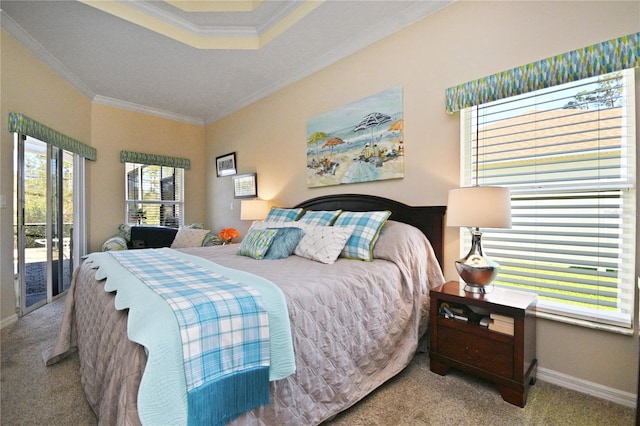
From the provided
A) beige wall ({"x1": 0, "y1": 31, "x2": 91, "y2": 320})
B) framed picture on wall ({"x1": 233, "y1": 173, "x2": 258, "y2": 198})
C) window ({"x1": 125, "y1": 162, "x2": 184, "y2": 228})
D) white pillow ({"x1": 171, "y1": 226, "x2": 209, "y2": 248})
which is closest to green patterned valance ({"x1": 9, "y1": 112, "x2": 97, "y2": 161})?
beige wall ({"x1": 0, "y1": 31, "x2": 91, "y2": 320})

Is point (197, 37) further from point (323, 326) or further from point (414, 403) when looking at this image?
point (414, 403)

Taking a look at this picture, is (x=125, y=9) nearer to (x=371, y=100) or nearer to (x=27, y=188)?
(x=27, y=188)

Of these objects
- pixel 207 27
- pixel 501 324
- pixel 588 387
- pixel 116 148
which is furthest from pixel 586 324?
pixel 116 148

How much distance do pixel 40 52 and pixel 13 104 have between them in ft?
2.32

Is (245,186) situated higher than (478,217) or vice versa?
(245,186)

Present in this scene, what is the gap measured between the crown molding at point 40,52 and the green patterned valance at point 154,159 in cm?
94

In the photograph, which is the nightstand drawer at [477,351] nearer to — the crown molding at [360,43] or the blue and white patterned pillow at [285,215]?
the blue and white patterned pillow at [285,215]

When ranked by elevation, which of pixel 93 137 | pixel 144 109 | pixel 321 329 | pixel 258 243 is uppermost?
pixel 144 109

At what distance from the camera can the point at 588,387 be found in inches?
68.8

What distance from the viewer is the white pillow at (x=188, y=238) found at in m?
4.18

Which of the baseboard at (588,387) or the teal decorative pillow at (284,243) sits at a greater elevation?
the teal decorative pillow at (284,243)

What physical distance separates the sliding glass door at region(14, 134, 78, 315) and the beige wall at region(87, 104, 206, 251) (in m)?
0.40

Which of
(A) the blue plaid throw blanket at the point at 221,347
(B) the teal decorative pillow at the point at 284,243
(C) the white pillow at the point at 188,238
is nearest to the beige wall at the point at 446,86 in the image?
(B) the teal decorative pillow at the point at 284,243

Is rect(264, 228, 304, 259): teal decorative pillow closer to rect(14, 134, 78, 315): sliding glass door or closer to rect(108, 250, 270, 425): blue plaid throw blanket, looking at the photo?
rect(108, 250, 270, 425): blue plaid throw blanket
